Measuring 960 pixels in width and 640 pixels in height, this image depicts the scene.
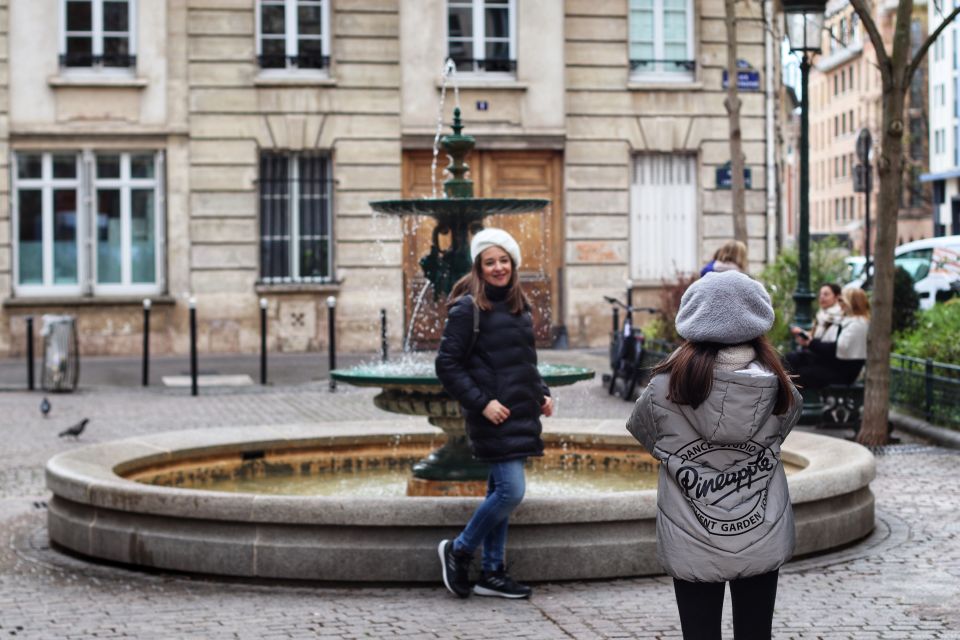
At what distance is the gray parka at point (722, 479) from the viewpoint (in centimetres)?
512

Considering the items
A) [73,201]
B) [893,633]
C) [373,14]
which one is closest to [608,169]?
[373,14]

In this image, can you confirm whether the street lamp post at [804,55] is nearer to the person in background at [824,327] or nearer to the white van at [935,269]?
the person in background at [824,327]

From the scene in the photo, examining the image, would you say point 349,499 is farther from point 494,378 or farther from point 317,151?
point 317,151

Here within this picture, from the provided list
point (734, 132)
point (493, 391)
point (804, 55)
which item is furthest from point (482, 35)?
point (493, 391)

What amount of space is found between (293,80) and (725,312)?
2094 centimetres

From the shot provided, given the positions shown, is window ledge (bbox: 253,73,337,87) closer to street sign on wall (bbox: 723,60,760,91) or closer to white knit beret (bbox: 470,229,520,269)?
Answer: street sign on wall (bbox: 723,60,760,91)

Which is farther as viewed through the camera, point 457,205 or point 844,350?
point 844,350

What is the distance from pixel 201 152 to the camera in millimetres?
25406

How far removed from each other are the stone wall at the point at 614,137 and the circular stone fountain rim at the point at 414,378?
639 inches

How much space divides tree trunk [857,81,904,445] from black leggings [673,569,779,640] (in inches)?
328

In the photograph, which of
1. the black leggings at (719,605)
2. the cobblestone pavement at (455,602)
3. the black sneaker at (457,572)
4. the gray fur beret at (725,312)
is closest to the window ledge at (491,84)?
the cobblestone pavement at (455,602)

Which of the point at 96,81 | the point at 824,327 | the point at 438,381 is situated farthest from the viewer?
the point at 96,81

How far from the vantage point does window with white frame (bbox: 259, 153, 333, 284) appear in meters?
25.8

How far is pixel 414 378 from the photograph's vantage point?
A: 9414mm
